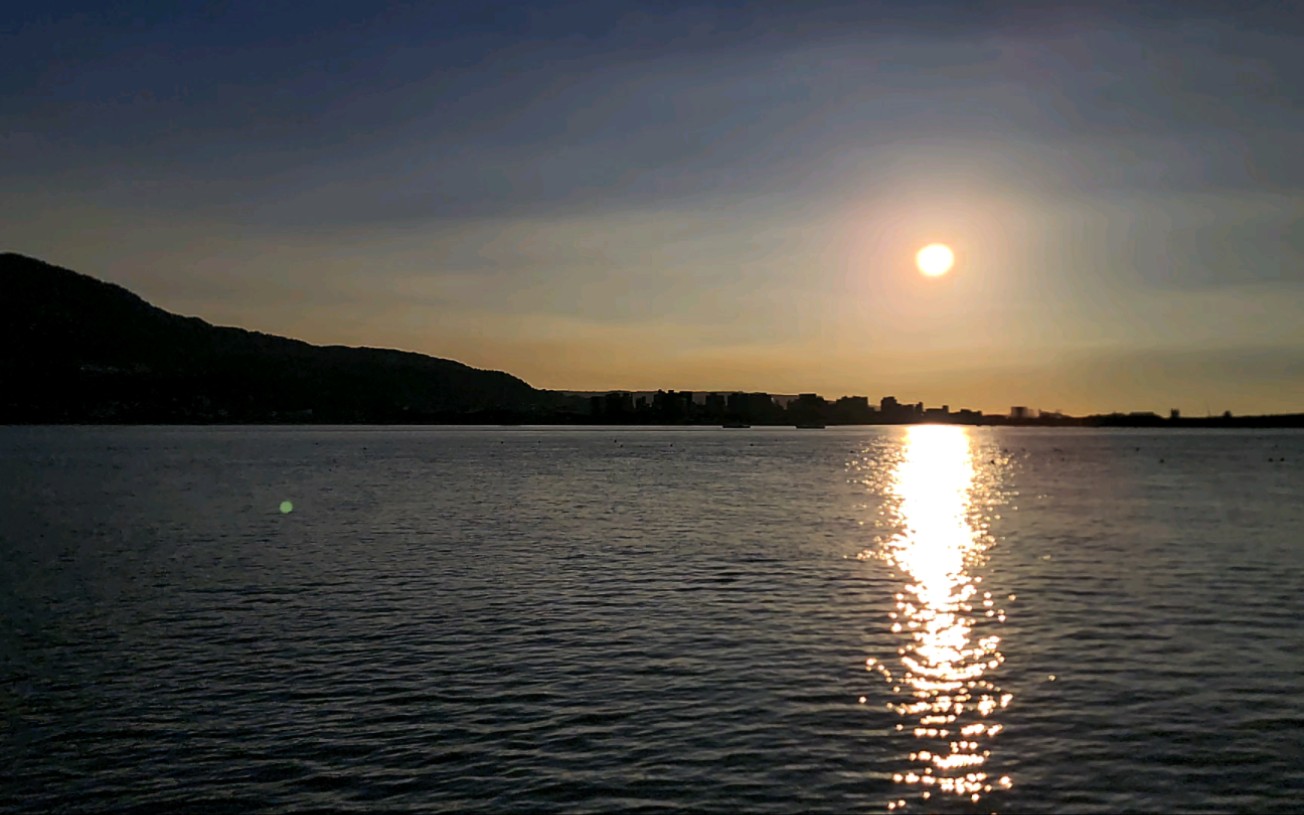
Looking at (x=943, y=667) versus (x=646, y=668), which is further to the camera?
(x=943, y=667)

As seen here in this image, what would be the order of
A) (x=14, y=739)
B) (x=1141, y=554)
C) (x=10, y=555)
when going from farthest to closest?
(x=1141, y=554), (x=10, y=555), (x=14, y=739)

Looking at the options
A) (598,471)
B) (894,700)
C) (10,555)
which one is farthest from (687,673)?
(598,471)

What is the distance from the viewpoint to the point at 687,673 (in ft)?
97.7

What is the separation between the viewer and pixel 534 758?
22.1 meters

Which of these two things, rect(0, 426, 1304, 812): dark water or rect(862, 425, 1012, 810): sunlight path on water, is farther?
rect(862, 425, 1012, 810): sunlight path on water

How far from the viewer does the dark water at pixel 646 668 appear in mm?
20859

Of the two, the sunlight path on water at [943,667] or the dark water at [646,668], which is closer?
the dark water at [646,668]

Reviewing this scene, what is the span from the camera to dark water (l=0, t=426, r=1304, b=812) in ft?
68.4

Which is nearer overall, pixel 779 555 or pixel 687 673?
pixel 687 673

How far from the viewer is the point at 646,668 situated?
30.3 metres

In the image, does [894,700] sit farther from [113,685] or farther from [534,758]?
[113,685]

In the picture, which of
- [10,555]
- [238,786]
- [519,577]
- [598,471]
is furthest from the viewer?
[598,471]

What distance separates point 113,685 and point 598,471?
12318 centimetres

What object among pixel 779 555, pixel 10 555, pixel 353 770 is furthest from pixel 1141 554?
pixel 10 555
